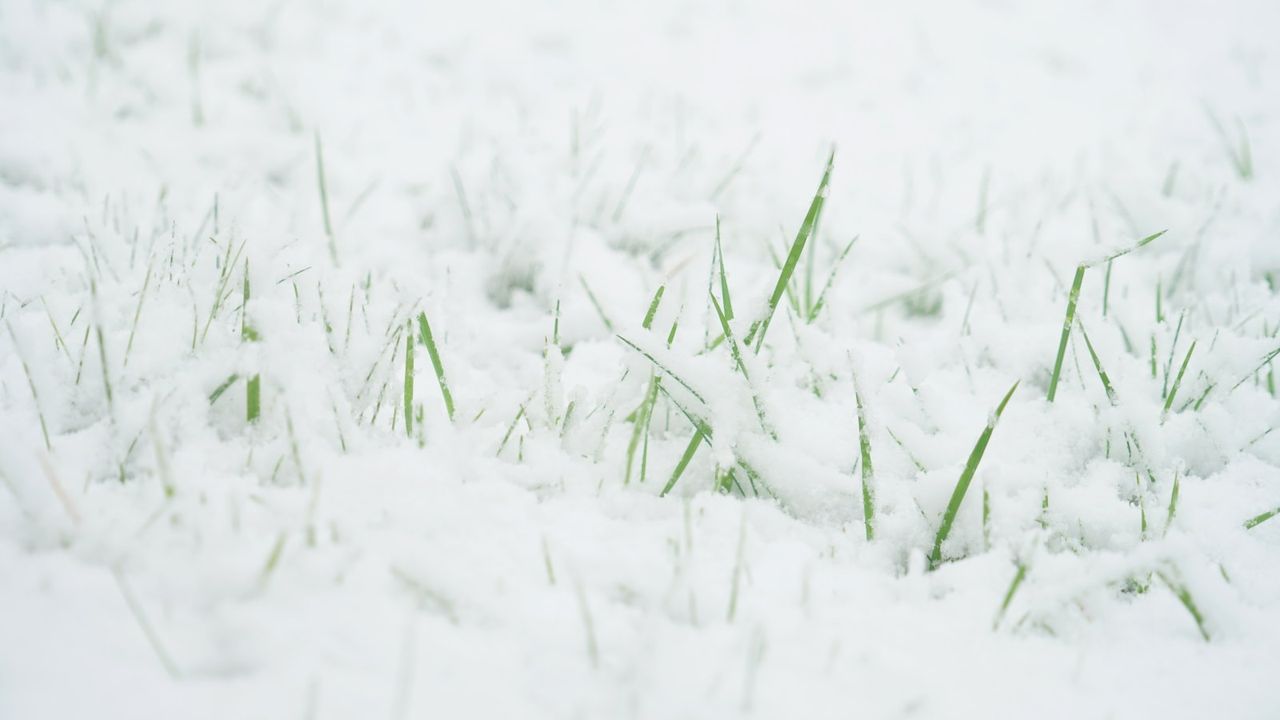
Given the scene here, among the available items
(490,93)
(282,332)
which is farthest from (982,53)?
(282,332)

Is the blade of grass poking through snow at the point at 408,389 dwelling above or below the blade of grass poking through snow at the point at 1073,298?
below

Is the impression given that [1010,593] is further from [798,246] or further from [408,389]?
[408,389]

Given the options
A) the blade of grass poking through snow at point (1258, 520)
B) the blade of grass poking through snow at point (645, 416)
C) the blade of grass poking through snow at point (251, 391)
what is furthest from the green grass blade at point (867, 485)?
the blade of grass poking through snow at point (251, 391)

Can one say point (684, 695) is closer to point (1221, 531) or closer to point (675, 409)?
point (675, 409)

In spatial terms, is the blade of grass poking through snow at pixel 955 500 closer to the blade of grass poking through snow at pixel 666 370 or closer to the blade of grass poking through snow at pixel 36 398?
the blade of grass poking through snow at pixel 666 370

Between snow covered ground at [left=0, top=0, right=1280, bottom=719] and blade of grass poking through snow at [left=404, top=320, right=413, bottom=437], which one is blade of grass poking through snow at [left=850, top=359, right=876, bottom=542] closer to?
snow covered ground at [left=0, top=0, right=1280, bottom=719]

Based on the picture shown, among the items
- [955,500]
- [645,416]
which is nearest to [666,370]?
[645,416]

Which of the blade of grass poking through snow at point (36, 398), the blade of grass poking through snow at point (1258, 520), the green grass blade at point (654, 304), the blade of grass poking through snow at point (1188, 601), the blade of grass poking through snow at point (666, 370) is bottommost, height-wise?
the blade of grass poking through snow at point (1188, 601)

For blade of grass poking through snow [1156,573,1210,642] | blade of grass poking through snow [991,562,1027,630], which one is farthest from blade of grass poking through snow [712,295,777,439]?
blade of grass poking through snow [1156,573,1210,642]

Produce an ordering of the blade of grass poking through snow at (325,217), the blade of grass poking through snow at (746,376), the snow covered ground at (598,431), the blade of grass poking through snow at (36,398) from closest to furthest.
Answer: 1. the snow covered ground at (598,431)
2. the blade of grass poking through snow at (36,398)
3. the blade of grass poking through snow at (746,376)
4. the blade of grass poking through snow at (325,217)

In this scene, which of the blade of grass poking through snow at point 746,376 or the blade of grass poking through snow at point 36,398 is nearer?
the blade of grass poking through snow at point 36,398
